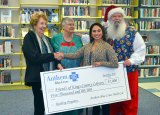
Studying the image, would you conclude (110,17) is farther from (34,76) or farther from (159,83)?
(159,83)

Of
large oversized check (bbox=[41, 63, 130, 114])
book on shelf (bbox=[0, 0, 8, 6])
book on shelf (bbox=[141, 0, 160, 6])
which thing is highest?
book on shelf (bbox=[141, 0, 160, 6])

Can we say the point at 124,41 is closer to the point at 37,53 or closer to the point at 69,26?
the point at 69,26

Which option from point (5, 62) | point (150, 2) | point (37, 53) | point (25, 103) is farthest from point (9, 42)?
point (150, 2)

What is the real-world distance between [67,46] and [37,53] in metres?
0.44

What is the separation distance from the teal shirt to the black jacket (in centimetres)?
22

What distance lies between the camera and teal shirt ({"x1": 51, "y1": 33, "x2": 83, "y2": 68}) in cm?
317

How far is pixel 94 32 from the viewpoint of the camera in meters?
3.11

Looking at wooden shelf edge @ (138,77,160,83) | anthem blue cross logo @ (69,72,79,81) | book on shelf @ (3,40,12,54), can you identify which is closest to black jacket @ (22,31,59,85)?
anthem blue cross logo @ (69,72,79,81)

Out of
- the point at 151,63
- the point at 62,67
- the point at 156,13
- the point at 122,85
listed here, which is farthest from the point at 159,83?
the point at 62,67

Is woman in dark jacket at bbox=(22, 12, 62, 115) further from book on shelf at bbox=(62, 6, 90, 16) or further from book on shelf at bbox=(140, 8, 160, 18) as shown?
book on shelf at bbox=(140, 8, 160, 18)

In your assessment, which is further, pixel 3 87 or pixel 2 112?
pixel 3 87

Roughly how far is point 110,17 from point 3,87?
11.6 ft

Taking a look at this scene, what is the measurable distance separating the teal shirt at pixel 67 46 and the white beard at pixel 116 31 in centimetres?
43

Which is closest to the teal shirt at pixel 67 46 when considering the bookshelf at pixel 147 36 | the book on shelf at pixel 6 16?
the book on shelf at pixel 6 16
